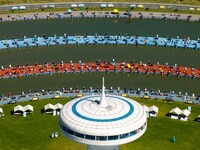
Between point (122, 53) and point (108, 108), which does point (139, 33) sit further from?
point (108, 108)

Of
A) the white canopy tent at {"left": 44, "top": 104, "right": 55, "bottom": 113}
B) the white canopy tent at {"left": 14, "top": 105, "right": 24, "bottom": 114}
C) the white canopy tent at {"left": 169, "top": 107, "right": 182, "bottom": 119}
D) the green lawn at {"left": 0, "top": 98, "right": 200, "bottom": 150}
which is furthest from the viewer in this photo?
Answer: the white canopy tent at {"left": 44, "top": 104, "right": 55, "bottom": 113}

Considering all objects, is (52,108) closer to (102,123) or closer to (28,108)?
(28,108)

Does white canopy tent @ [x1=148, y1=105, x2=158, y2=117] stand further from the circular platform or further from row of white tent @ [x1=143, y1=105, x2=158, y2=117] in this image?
the circular platform

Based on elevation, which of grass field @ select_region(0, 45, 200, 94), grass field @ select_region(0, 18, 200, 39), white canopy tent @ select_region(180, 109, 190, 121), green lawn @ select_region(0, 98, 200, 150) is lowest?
green lawn @ select_region(0, 98, 200, 150)

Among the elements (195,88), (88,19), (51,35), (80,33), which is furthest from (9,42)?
(195,88)

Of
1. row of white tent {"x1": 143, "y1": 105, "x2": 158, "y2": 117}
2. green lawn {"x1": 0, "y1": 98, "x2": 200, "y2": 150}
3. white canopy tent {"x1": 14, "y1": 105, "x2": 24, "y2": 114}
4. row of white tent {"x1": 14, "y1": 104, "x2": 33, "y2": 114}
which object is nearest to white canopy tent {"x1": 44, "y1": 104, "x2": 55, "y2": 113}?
green lawn {"x1": 0, "y1": 98, "x2": 200, "y2": 150}

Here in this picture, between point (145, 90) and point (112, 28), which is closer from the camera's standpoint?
point (145, 90)

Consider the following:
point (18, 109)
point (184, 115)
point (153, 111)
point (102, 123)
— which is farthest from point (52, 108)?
point (102, 123)

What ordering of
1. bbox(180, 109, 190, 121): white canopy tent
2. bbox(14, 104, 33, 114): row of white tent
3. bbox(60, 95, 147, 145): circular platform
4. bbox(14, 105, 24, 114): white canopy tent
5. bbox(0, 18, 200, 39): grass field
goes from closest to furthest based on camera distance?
1. bbox(60, 95, 147, 145): circular platform
2. bbox(180, 109, 190, 121): white canopy tent
3. bbox(14, 105, 24, 114): white canopy tent
4. bbox(14, 104, 33, 114): row of white tent
5. bbox(0, 18, 200, 39): grass field

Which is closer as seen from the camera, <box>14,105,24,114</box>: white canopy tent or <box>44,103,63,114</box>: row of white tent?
<box>14,105,24,114</box>: white canopy tent

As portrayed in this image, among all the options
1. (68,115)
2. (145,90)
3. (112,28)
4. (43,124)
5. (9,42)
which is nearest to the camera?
(68,115)
